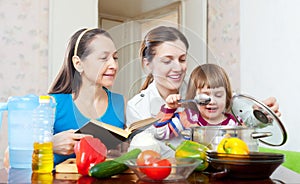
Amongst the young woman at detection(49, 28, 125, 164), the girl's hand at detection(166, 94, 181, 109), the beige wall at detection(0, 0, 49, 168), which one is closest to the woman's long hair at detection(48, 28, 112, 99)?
the young woman at detection(49, 28, 125, 164)

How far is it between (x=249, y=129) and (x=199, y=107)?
14 centimetres

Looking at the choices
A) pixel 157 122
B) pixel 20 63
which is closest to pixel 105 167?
pixel 157 122

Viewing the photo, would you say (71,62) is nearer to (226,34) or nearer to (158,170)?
(158,170)

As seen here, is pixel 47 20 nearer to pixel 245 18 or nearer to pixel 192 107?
pixel 245 18

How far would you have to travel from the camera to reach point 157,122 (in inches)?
39.4

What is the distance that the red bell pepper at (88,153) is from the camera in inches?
37.1

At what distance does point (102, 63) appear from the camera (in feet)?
3.46

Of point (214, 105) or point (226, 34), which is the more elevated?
point (226, 34)

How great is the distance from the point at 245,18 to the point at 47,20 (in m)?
1.47

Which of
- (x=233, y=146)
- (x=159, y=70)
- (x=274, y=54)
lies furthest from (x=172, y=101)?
(x=274, y=54)

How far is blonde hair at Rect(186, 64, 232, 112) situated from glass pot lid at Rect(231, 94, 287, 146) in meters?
0.04

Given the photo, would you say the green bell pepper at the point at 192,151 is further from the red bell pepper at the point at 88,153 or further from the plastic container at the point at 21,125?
the plastic container at the point at 21,125

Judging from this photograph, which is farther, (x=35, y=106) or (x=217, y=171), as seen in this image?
(x=35, y=106)

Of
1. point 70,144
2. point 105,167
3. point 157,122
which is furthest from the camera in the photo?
point 70,144
